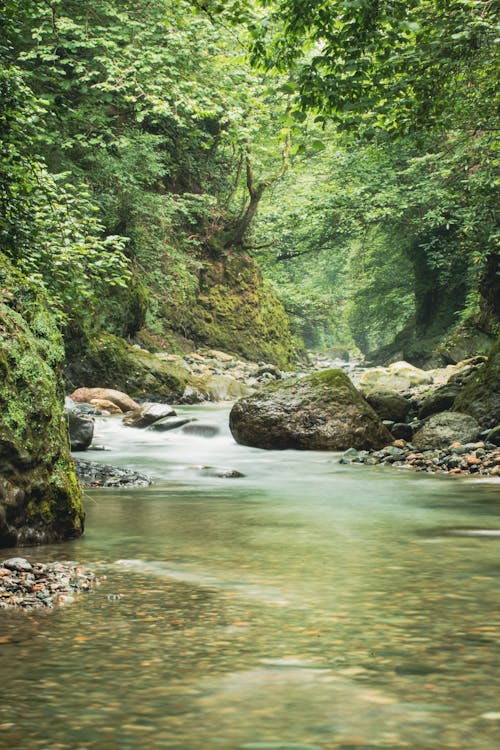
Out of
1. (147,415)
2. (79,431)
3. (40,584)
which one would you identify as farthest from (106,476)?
(147,415)

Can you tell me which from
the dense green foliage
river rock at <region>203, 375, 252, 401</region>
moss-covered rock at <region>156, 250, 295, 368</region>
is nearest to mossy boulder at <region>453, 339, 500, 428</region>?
the dense green foliage

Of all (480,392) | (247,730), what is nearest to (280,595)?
(247,730)

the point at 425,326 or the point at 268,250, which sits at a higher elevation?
the point at 268,250

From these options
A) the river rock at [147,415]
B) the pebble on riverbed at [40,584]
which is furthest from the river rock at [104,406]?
the pebble on riverbed at [40,584]

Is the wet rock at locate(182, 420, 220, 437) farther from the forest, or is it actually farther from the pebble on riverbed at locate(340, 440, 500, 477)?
the pebble on riverbed at locate(340, 440, 500, 477)

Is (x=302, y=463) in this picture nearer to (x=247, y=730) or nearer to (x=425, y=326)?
(x=247, y=730)

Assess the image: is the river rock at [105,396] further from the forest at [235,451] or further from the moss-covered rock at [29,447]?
the moss-covered rock at [29,447]

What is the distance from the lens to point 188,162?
27.1 metres

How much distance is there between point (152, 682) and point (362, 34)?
8.50 m

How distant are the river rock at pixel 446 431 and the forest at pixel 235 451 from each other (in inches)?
1.4

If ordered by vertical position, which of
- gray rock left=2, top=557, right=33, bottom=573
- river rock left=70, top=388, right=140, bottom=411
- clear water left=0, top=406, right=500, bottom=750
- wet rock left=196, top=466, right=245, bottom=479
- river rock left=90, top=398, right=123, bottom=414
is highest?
river rock left=70, top=388, right=140, bottom=411

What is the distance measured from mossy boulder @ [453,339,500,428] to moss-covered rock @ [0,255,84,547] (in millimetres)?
8059

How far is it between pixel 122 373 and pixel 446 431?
Answer: 32.1 ft

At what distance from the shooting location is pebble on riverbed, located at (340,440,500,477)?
10.5 m
